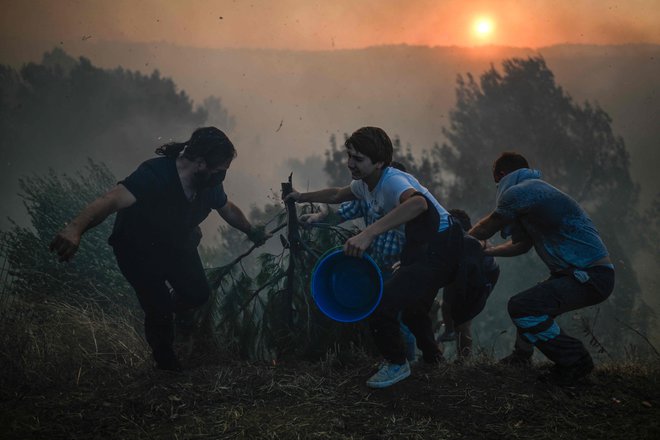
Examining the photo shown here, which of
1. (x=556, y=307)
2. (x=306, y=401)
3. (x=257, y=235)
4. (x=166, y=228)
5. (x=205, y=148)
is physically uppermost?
(x=205, y=148)

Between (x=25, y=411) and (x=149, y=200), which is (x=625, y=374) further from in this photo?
(x=25, y=411)

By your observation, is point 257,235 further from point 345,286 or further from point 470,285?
point 470,285

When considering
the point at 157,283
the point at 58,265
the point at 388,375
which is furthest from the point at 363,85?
the point at 388,375

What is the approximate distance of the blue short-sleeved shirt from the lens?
129 inches

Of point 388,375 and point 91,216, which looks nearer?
point 91,216

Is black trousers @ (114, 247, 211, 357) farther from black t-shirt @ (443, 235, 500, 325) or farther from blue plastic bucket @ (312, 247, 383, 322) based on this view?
black t-shirt @ (443, 235, 500, 325)

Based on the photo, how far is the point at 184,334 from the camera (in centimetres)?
410

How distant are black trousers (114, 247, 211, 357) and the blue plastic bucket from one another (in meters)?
1.18

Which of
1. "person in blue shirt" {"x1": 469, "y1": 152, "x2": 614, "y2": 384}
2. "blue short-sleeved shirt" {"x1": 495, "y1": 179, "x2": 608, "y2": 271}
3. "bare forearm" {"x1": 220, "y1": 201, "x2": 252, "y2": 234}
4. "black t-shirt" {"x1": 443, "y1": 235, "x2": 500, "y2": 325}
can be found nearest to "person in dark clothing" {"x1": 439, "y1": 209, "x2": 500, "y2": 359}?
"black t-shirt" {"x1": 443, "y1": 235, "x2": 500, "y2": 325}

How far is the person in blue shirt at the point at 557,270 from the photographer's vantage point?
3.19 m

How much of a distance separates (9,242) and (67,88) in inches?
1213

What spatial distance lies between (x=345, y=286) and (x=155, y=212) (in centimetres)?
158

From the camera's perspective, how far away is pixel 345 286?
11.4 ft

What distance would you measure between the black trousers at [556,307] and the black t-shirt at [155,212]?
2578 millimetres
